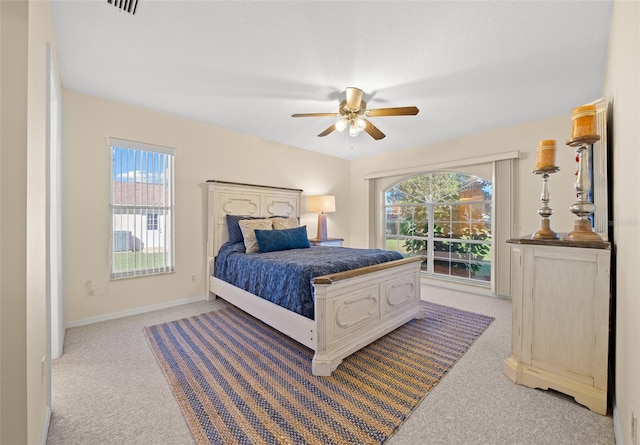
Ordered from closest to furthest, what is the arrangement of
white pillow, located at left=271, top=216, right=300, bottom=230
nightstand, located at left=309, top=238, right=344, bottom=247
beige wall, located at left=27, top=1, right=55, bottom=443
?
1. beige wall, located at left=27, top=1, right=55, bottom=443
2. white pillow, located at left=271, top=216, right=300, bottom=230
3. nightstand, located at left=309, top=238, right=344, bottom=247

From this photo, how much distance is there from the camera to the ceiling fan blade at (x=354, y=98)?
247cm

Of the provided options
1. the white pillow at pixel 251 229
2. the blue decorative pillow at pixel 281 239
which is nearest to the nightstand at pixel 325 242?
the blue decorative pillow at pixel 281 239

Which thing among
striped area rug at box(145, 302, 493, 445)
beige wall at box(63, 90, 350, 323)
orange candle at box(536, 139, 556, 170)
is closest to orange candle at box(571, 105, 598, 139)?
orange candle at box(536, 139, 556, 170)

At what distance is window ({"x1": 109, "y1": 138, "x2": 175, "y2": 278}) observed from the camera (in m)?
3.03

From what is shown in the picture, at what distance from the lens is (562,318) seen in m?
1.71

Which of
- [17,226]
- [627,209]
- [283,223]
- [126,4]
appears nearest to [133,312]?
[283,223]

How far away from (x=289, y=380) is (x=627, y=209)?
2144mm

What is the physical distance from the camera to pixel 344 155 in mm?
5371

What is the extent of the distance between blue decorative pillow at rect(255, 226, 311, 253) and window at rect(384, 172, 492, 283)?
7.49 feet

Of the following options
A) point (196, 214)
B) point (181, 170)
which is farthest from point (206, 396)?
point (181, 170)

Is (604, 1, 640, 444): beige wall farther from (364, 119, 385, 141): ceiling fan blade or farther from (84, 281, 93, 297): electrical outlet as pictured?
(84, 281, 93, 297): electrical outlet

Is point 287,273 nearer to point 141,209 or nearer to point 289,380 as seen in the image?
point 289,380

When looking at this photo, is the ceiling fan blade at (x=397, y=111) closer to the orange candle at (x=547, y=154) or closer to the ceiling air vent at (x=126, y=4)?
the orange candle at (x=547, y=154)

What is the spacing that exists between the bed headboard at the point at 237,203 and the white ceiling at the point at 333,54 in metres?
1.02
